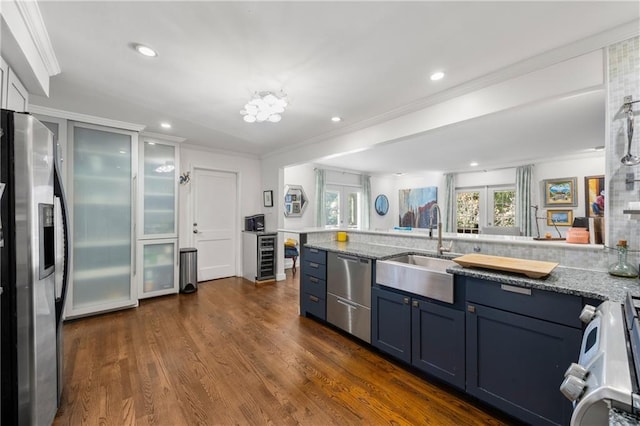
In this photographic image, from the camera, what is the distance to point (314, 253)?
3188 mm

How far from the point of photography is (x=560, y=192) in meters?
5.55

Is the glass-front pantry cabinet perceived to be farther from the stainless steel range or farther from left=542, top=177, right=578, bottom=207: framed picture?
left=542, top=177, right=578, bottom=207: framed picture

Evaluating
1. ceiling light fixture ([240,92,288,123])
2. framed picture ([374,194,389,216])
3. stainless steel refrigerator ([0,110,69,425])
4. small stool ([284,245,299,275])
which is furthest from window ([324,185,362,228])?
stainless steel refrigerator ([0,110,69,425])

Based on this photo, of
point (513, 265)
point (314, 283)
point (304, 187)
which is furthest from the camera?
point (304, 187)

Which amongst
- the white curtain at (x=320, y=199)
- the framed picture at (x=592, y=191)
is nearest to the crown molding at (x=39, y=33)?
the white curtain at (x=320, y=199)

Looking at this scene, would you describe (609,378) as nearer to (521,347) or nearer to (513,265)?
(521,347)

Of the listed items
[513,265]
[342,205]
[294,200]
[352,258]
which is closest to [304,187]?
[294,200]

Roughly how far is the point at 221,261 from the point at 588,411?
5.18 metres

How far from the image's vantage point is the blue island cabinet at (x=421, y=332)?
1902mm

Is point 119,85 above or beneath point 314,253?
above

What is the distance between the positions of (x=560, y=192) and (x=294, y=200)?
562 centimetres

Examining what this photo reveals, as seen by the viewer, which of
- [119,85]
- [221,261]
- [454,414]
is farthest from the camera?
[221,261]

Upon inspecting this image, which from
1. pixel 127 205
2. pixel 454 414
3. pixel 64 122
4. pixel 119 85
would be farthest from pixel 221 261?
pixel 454 414

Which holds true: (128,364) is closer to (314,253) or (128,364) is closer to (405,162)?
(314,253)
